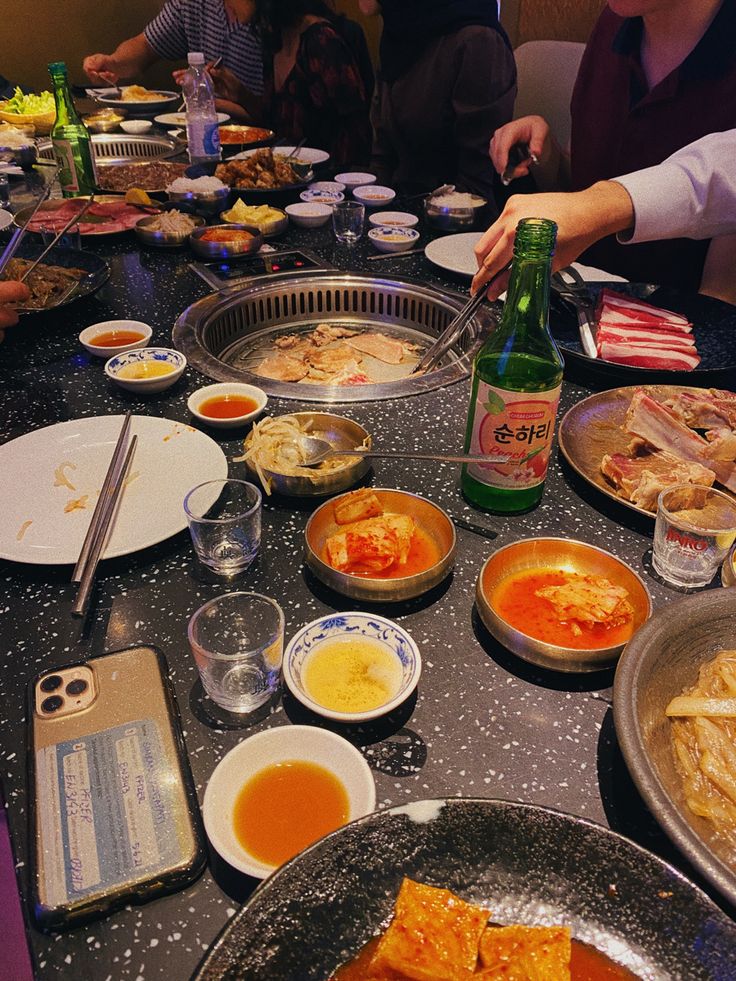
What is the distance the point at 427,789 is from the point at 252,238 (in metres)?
2.72

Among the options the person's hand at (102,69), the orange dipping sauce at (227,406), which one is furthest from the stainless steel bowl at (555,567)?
the person's hand at (102,69)

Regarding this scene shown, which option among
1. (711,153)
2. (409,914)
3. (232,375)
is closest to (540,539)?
(409,914)

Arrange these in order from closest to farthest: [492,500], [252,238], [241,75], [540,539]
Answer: [540,539]
[492,500]
[252,238]
[241,75]

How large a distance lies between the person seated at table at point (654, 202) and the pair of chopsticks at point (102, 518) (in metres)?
1.16

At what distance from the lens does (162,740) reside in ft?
3.49

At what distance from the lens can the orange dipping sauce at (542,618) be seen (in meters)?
1.26

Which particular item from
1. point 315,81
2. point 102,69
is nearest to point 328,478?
point 315,81

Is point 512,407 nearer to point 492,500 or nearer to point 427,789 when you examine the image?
point 492,500

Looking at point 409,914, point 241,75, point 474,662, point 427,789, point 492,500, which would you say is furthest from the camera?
point 241,75

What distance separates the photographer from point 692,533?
4.53 ft

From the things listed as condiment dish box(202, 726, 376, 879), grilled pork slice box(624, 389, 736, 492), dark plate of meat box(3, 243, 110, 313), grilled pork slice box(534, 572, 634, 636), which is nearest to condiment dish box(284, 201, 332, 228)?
dark plate of meat box(3, 243, 110, 313)

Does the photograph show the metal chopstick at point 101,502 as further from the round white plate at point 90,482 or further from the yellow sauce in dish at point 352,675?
the yellow sauce in dish at point 352,675

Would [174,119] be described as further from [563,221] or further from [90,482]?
[90,482]

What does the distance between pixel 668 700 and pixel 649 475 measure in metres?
0.64
